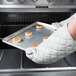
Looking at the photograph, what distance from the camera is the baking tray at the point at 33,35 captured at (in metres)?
2.01

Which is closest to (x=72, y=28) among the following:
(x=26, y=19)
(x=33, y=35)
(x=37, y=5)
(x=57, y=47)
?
(x=57, y=47)

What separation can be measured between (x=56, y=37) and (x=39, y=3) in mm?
675

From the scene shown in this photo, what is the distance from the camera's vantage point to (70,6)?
203 cm

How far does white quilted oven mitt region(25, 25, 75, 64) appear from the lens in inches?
55.6

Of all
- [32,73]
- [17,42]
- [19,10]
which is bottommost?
[32,73]

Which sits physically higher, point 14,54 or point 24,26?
point 24,26

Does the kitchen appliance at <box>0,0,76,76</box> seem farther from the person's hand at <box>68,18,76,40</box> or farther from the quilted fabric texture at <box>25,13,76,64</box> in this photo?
the person's hand at <box>68,18,76,40</box>

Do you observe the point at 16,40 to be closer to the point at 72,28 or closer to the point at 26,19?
the point at 26,19

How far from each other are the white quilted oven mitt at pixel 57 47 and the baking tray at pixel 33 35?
0.42 meters

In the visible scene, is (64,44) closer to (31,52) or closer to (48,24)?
(31,52)

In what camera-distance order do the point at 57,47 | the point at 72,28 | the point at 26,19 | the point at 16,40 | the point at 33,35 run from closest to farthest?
1. the point at 72,28
2. the point at 57,47
3. the point at 16,40
4. the point at 33,35
5. the point at 26,19

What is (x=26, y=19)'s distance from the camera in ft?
7.59

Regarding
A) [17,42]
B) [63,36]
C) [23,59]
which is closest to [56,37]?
[63,36]

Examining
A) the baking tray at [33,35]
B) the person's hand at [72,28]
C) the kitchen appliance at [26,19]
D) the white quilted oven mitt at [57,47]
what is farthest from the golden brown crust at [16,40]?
the person's hand at [72,28]
